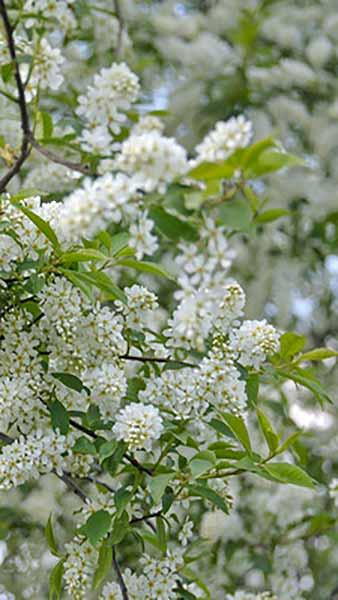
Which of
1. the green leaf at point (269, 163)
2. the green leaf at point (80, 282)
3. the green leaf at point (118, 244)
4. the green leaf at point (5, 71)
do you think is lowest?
the green leaf at point (269, 163)

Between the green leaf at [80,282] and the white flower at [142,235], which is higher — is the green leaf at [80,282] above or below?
above

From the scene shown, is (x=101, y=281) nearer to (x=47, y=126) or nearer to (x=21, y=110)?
(x=21, y=110)

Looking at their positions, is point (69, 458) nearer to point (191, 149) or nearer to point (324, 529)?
point (324, 529)

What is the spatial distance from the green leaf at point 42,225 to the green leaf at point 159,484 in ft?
1.13

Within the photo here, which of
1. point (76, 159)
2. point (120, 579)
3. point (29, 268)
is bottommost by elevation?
point (120, 579)

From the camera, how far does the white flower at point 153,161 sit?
1066 millimetres

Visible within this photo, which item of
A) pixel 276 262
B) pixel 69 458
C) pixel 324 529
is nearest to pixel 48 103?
pixel 276 262

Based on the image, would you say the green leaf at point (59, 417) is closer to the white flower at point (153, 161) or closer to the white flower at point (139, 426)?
the white flower at point (139, 426)

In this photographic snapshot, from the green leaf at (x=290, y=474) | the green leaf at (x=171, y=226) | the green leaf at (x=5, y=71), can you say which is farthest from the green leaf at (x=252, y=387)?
the green leaf at (x=5, y=71)

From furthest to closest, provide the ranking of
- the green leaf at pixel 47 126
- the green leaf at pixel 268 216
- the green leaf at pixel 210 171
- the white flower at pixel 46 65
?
1. the green leaf at pixel 47 126
2. the white flower at pixel 46 65
3. the green leaf at pixel 268 216
4. the green leaf at pixel 210 171

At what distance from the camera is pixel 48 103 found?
315 cm

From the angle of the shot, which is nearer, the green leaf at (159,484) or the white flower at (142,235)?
the white flower at (142,235)

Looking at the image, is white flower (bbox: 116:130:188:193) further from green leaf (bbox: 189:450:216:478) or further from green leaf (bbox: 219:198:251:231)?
green leaf (bbox: 189:450:216:478)

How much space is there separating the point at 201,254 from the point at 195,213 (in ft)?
0.16
